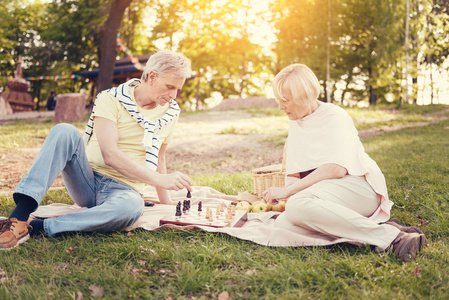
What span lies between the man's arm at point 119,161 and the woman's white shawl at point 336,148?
950mm

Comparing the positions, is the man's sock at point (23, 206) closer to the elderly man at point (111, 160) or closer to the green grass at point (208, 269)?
the elderly man at point (111, 160)

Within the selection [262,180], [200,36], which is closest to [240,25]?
[200,36]

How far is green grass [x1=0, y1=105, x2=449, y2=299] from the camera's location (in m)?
2.17

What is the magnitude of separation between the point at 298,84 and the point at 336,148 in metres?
0.53

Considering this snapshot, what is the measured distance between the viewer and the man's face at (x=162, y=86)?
10.6ft

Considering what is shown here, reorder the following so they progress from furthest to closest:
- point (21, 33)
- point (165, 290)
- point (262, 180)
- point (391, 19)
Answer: point (21, 33) < point (391, 19) < point (262, 180) < point (165, 290)

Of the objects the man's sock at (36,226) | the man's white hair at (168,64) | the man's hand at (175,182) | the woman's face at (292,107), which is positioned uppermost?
the man's white hair at (168,64)

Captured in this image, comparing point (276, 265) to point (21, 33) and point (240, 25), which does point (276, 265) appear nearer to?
point (240, 25)

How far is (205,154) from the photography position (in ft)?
27.6

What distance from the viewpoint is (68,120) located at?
471 inches

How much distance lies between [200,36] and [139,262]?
24190 mm

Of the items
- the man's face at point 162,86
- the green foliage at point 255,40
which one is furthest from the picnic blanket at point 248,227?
the green foliage at point 255,40

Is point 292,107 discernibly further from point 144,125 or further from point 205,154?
point 205,154

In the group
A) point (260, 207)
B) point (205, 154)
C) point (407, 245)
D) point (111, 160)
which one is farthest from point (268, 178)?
point (205, 154)
